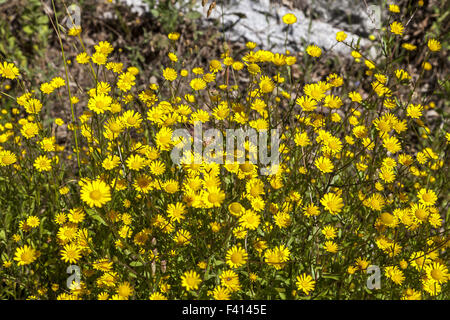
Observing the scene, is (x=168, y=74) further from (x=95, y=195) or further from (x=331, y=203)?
(x=331, y=203)

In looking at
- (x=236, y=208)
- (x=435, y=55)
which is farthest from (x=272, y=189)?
(x=435, y=55)

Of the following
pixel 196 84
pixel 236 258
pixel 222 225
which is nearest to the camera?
pixel 236 258

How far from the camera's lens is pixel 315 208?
2018 millimetres

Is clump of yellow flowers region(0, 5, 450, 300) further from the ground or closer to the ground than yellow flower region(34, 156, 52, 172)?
closer to the ground

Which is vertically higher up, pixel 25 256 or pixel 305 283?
pixel 25 256

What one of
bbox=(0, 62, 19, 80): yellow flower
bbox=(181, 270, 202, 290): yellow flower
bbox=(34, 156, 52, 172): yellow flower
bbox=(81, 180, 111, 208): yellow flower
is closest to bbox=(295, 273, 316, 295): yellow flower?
bbox=(181, 270, 202, 290): yellow flower

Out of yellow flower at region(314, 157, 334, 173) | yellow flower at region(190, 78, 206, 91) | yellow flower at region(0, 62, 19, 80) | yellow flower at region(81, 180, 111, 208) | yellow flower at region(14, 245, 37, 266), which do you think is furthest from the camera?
yellow flower at region(190, 78, 206, 91)

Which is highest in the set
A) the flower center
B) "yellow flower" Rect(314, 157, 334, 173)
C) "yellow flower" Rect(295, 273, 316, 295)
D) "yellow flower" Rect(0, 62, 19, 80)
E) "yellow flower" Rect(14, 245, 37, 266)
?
"yellow flower" Rect(0, 62, 19, 80)

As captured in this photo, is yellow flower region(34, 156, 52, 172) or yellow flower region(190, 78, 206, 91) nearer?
yellow flower region(34, 156, 52, 172)

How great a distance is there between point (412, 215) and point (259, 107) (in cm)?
111

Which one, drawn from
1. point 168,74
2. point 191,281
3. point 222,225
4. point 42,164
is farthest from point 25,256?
point 168,74

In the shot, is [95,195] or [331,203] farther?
[331,203]

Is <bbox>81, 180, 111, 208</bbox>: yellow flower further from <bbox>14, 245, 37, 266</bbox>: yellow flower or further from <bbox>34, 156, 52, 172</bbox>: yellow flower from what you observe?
<bbox>34, 156, 52, 172</bbox>: yellow flower

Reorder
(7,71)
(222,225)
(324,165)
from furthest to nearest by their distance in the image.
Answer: (7,71), (324,165), (222,225)
